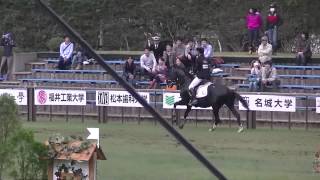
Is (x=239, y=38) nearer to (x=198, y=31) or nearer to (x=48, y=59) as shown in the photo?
(x=198, y=31)

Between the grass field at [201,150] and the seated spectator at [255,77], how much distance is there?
196 cm

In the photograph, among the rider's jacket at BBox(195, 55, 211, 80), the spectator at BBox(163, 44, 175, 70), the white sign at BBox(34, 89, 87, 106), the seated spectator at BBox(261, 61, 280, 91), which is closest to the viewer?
the rider's jacket at BBox(195, 55, 211, 80)

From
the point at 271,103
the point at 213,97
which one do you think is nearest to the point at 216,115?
the point at 213,97

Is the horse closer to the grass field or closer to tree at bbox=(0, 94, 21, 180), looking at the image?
the grass field

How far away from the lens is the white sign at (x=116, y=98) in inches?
974

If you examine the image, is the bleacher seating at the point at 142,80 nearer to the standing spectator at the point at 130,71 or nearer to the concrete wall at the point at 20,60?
the standing spectator at the point at 130,71

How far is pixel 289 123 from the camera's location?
24.2m

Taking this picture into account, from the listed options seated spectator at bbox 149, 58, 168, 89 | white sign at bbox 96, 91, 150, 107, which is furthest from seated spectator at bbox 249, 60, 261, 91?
Answer: white sign at bbox 96, 91, 150, 107

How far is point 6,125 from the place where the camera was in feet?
30.4

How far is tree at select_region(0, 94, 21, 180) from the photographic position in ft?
30.0

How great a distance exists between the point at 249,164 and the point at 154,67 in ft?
40.0

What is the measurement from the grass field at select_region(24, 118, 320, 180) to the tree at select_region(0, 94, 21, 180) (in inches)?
171

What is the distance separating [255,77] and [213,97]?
310 cm

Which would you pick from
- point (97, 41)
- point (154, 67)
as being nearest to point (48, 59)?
point (154, 67)
